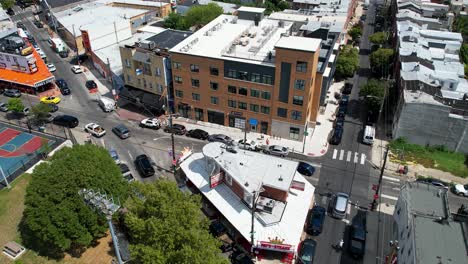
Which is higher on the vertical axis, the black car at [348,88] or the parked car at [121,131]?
Result: the black car at [348,88]

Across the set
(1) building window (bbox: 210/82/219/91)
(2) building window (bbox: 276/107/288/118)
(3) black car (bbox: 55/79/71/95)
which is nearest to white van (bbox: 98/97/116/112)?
(3) black car (bbox: 55/79/71/95)

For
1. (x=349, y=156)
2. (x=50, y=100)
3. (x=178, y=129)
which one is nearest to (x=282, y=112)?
(x=349, y=156)

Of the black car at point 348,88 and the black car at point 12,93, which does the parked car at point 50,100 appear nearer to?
the black car at point 12,93

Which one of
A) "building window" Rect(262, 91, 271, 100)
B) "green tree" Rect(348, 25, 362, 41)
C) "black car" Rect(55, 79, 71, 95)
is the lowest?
"black car" Rect(55, 79, 71, 95)

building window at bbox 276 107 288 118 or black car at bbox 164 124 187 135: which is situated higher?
building window at bbox 276 107 288 118

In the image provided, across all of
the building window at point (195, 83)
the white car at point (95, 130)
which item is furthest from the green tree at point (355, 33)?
the white car at point (95, 130)

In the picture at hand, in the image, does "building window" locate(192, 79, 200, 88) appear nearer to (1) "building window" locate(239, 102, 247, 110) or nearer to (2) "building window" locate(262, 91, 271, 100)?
(1) "building window" locate(239, 102, 247, 110)
